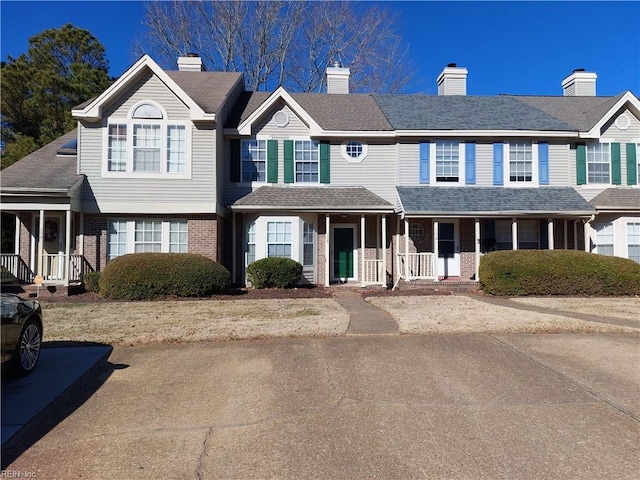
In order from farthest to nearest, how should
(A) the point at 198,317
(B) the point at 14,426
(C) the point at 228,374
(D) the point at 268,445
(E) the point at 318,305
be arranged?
(E) the point at 318,305
(A) the point at 198,317
(C) the point at 228,374
(B) the point at 14,426
(D) the point at 268,445

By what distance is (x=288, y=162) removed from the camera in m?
16.5

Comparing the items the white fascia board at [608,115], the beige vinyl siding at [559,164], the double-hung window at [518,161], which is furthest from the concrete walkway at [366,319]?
the white fascia board at [608,115]

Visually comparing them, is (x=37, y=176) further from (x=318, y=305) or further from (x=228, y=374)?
(x=228, y=374)

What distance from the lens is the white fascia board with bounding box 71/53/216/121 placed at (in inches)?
553

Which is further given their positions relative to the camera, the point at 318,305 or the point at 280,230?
the point at 280,230

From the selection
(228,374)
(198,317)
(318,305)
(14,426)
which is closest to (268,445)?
(228,374)

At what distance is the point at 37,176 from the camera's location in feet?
47.0

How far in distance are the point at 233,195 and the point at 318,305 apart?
A: 6558mm

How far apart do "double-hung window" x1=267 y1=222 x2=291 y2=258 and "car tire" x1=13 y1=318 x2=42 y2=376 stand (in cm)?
961

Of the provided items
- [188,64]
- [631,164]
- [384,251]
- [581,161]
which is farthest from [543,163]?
[188,64]

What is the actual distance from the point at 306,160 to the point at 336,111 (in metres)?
2.91

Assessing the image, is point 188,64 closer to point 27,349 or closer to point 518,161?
point 518,161

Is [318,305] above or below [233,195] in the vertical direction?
below

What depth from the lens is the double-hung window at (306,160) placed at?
16656mm
